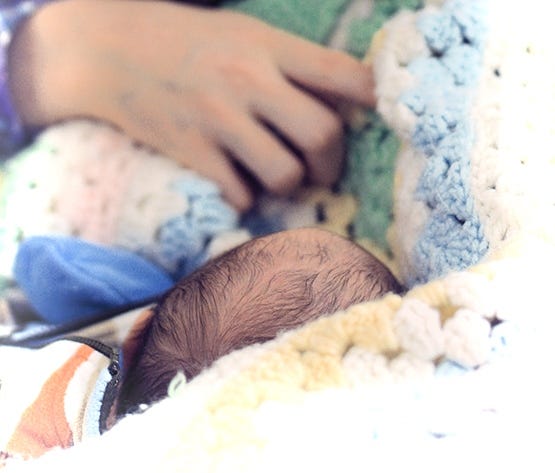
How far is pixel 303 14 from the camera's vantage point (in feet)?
2.49

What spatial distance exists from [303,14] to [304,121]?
0.14m

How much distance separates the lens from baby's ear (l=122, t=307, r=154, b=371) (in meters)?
0.54

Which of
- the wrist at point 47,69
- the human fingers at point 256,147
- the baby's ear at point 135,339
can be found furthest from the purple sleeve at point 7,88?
the baby's ear at point 135,339

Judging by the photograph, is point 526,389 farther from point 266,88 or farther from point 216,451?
point 266,88

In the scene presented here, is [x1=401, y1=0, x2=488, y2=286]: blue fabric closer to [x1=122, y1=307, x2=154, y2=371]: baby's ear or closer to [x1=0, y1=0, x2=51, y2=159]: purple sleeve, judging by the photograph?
[x1=122, y1=307, x2=154, y2=371]: baby's ear

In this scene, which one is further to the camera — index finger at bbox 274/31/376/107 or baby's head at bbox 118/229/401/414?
index finger at bbox 274/31/376/107

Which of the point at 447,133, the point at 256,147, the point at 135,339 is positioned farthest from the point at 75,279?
the point at 447,133

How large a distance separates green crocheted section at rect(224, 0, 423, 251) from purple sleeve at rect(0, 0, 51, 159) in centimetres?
28

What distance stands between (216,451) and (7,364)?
0.21 metres

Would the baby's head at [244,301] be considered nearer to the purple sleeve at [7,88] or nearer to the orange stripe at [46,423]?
the orange stripe at [46,423]

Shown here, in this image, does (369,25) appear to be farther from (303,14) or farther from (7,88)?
(7,88)

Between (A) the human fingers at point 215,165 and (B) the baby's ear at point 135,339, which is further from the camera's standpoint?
(A) the human fingers at point 215,165

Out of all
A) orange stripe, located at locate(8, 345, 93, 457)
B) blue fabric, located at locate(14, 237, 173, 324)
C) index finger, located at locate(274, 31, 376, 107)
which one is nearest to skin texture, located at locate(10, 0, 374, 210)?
index finger, located at locate(274, 31, 376, 107)

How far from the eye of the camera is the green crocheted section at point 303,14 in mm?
743
